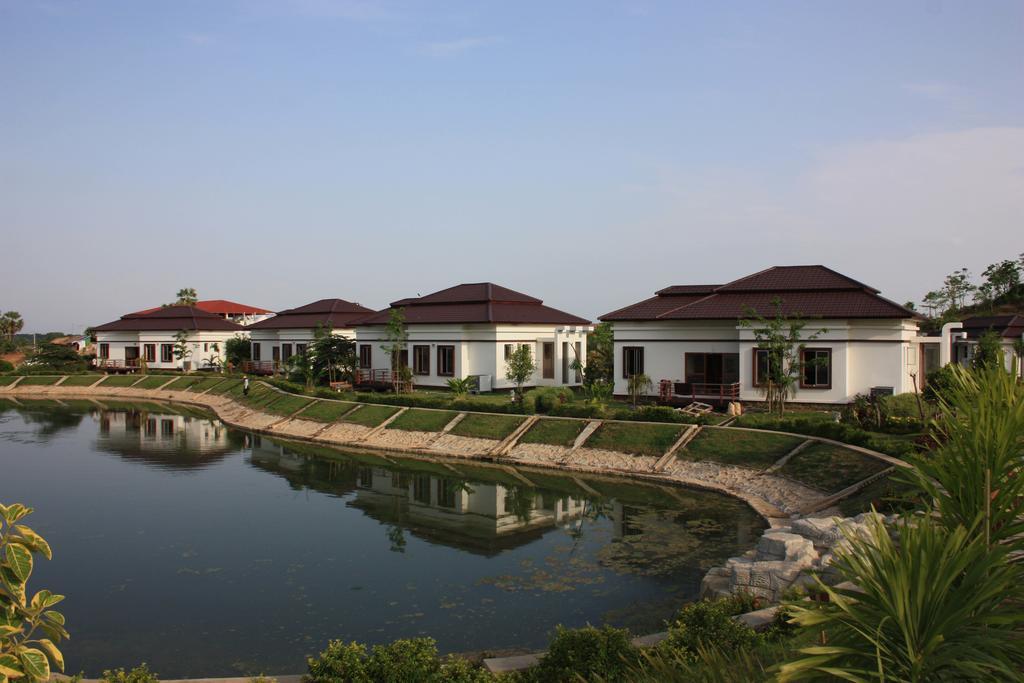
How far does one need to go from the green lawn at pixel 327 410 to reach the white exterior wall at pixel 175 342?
74.6 feet

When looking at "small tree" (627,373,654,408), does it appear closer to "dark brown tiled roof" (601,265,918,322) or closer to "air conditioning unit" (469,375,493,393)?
"dark brown tiled roof" (601,265,918,322)

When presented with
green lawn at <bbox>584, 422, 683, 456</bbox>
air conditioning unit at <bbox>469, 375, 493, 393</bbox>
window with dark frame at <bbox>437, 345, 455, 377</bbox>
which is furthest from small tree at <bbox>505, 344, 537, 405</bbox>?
green lawn at <bbox>584, 422, 683, 456</bbox>

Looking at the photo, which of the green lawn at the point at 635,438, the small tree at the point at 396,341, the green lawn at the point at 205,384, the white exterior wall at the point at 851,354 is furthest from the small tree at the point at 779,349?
the green lawn at the point at 205,384

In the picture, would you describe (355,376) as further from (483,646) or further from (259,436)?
(483,646)

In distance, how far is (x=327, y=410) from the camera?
2961 cm

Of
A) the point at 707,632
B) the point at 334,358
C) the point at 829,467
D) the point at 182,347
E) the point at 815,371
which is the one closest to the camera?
the point at 707,632

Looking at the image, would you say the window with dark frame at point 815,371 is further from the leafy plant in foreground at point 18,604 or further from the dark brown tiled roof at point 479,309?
the leafy plant in foreground at point 18,604

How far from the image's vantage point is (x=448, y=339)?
3228 centimetres

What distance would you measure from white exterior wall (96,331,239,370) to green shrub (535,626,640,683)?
4748 centimetres

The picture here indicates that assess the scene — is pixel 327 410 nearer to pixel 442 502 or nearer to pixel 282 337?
pixel 442 502

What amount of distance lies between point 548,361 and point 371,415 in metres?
9.66

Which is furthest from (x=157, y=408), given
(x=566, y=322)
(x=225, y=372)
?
(x=566, y=322)

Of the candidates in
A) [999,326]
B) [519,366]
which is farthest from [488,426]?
[999,326]

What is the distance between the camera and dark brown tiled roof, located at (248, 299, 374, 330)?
42906 mm
